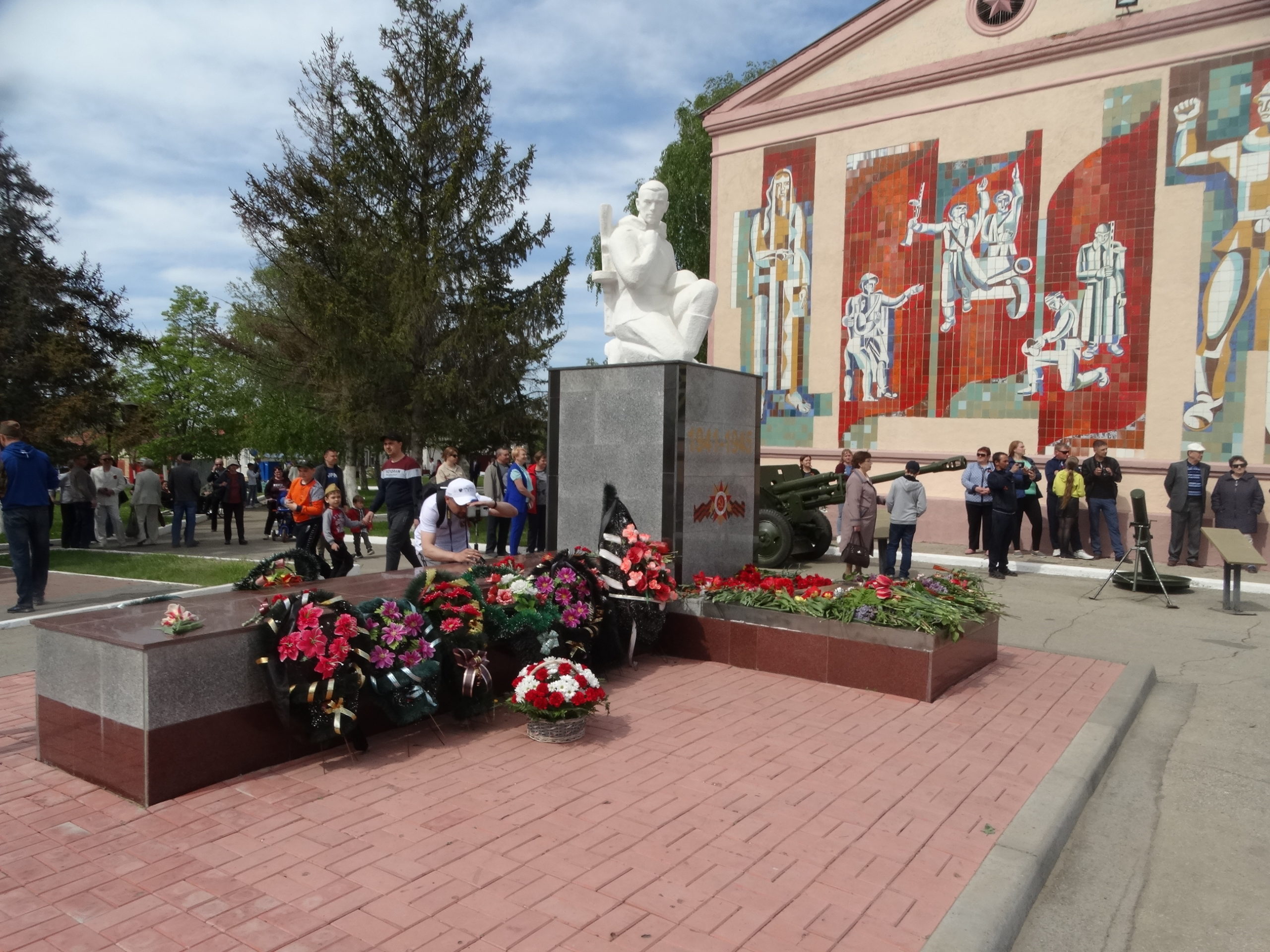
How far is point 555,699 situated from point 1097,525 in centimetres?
1186

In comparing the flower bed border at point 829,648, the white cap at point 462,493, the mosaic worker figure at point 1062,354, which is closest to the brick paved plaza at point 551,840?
the flower bed border at point 829,648

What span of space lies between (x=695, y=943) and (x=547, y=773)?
159 centimetres

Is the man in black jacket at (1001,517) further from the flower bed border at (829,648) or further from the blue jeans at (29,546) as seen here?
the blue jeans at (29,546)

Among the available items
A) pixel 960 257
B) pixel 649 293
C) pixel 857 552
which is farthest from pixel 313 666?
pixel 960 257

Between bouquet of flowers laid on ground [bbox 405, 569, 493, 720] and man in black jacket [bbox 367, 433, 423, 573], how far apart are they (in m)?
4.42

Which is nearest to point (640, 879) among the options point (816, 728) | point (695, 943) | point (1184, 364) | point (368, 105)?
point (695, 943)

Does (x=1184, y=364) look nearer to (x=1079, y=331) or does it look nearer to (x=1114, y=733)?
(x=1079, y=331)

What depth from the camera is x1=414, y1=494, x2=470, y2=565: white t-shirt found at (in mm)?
6562

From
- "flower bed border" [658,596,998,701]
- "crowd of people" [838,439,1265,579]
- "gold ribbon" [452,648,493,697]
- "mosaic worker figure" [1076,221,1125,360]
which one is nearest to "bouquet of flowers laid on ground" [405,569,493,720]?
"gold ribbon" [452,648,493,697]

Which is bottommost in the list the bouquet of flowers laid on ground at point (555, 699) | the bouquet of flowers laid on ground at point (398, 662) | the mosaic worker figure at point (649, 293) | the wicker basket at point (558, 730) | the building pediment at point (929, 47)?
the wicker basket at point (558, 730)

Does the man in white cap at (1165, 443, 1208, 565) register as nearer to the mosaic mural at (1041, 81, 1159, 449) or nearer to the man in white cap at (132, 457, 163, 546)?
the mosaic mural at (1041, 81, 1159, 449)

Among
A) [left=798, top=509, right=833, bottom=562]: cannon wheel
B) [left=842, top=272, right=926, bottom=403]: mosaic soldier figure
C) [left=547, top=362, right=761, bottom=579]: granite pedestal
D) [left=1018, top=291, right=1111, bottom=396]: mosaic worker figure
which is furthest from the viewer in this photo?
[left=842, top=272, right=926, bottom=403]: mosaic soldier figure

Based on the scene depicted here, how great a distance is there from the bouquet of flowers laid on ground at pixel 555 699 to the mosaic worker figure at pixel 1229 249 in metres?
12.4

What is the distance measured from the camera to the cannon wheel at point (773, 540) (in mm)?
11461
